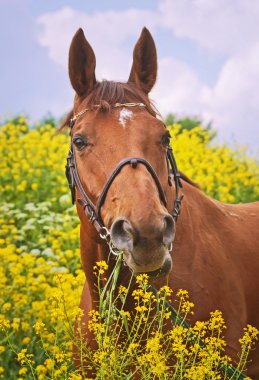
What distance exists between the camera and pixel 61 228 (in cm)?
834

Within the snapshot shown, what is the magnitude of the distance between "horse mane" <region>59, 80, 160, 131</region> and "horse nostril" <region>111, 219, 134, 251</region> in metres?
0.81

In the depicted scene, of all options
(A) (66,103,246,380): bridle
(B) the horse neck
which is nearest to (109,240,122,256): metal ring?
(A) (66,103,246,380): bridle

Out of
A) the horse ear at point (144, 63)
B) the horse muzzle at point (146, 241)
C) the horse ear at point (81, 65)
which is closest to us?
the horse muzzle at point (146, 241)

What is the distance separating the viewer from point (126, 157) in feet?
10.1

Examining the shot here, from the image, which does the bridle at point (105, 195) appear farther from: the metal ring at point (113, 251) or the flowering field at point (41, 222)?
the flowering field at point (41, 222)

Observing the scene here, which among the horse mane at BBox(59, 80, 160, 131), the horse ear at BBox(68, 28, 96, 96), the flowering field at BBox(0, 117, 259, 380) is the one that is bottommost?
the flowering field at BBox(0, 117, 259, 380)

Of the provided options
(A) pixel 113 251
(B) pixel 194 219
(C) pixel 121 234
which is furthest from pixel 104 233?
(B) pixel 194 219

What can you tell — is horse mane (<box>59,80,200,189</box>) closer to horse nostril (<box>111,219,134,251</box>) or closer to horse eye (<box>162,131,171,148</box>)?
horse eye (<box>162,131,171,148</box>)

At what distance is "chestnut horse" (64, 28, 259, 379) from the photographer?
281cm

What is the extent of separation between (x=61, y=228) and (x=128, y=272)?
5.01 m

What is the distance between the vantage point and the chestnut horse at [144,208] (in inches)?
110

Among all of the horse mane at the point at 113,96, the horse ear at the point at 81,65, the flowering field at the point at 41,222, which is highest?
the horse ear at the point at 81,65

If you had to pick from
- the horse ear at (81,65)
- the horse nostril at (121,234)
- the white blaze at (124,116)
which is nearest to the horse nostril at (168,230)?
the horse nostril at (121,234)

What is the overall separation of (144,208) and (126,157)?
423 mm
